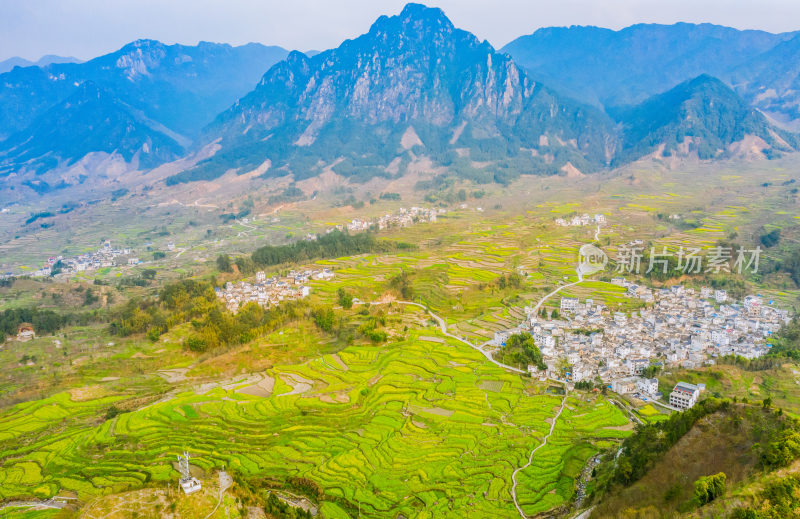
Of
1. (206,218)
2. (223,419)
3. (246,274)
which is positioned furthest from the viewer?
(206,218)

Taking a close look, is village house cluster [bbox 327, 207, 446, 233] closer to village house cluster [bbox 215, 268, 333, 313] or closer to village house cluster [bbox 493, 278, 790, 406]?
village house cluster [bbox 215, 268, 333, 313]

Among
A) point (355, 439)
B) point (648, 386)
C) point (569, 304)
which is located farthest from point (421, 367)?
point (569, 304)

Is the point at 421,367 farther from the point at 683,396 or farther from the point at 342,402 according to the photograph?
the point at 683,396

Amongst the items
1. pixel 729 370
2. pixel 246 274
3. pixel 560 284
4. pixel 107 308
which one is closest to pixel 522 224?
pixel 560 284

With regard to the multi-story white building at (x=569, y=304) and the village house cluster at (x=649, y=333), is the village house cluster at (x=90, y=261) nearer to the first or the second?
the village house cluster at (x=649, y=333)

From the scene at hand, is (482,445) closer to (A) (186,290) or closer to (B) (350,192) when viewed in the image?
(A) (186,290)

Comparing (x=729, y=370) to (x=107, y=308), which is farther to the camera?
(x=107, y=308)
